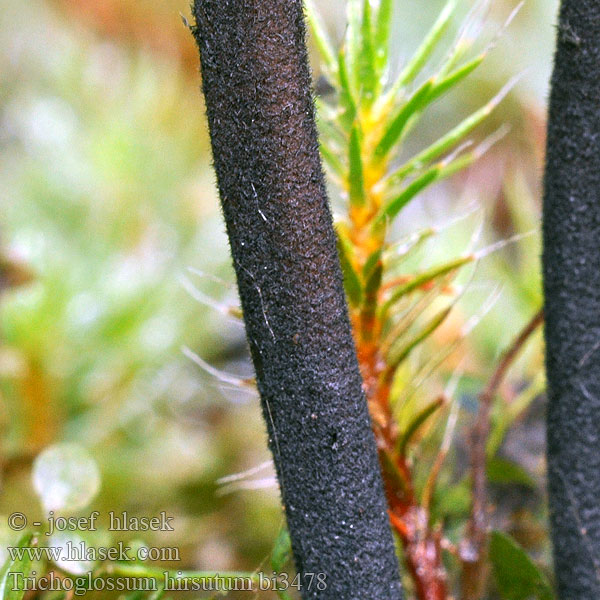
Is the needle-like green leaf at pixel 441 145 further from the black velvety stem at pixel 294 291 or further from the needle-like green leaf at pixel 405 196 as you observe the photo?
the black velvety stem at pixel 294 291

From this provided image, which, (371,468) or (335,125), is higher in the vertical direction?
(335,125)

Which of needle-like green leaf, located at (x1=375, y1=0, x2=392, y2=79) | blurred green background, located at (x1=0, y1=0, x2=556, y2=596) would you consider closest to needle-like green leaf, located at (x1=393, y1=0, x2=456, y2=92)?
needle-like green leaf, located at (x1=375, y1=0, x2=392, y2=79)

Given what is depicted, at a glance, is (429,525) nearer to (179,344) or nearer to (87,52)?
(179,344)

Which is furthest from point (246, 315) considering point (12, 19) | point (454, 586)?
point (12, 19)

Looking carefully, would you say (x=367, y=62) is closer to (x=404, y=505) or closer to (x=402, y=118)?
(x=402, y=118)

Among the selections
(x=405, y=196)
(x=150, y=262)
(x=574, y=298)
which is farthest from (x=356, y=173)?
(x=150, y=262)

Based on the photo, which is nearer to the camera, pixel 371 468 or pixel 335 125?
pixel 371 468
